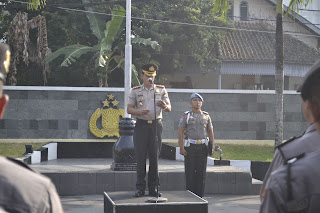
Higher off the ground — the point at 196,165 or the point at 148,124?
the point at 148,124

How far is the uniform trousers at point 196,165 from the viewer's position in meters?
9.15

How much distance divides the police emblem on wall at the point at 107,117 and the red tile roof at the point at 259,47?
47.6 feet

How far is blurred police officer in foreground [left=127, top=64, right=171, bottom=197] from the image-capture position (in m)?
8.70

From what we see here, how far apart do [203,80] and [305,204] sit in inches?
1453

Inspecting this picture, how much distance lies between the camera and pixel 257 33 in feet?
128

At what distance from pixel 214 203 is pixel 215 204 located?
0.36 ft

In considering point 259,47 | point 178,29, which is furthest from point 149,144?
point 259,47

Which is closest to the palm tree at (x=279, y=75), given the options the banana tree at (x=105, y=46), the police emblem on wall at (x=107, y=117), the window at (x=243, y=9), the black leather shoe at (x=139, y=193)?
the police emblem on wall at (x=107, y=117)

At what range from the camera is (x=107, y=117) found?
21.0 meters

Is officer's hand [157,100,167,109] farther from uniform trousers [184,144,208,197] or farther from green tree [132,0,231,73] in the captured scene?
green tree [132,0,231,73]

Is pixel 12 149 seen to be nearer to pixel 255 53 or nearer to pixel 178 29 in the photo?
pixel 178 29

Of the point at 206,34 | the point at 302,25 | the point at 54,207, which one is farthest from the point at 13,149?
the point at 302,25

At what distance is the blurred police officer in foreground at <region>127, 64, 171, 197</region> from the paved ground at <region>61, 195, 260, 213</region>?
129cm

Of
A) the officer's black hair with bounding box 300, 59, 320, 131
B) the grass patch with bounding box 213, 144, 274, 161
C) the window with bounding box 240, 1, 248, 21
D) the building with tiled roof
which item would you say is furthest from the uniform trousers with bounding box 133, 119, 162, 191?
the window with bounding box 240, 1, 248, 21
